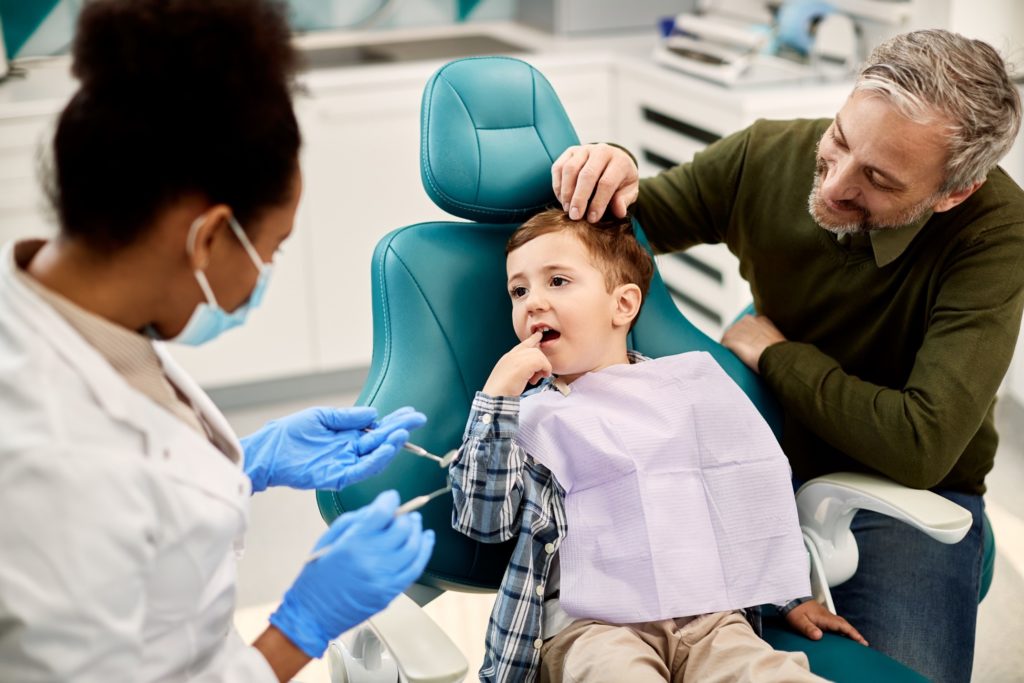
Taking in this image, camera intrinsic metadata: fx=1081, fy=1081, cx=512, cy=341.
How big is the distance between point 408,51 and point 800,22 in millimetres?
1199

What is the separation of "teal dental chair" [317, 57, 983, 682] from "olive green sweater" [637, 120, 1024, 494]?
0.09 meters

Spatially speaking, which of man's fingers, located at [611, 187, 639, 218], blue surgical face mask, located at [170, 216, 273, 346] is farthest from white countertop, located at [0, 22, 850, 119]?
blue surgical face mask, located at [170, 216, 273, 346]

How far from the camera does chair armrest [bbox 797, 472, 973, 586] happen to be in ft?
4.81

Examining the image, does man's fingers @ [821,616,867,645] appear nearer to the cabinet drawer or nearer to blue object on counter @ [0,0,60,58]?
the cabinet drawer

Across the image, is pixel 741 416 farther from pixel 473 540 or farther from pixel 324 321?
pixel 324 321

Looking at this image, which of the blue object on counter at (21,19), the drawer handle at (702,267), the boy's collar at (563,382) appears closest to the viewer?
the boy's collar at (563,382)

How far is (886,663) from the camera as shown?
4.88 ft

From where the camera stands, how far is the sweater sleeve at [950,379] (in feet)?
4.95

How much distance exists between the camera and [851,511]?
1.63 metres

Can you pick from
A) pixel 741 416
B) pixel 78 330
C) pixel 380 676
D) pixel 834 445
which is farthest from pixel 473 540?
pixel 78 330

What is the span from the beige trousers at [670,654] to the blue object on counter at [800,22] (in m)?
2.03

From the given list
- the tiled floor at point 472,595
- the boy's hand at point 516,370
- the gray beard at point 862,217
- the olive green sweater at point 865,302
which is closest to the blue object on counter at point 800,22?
the tiled floor at point 472,595

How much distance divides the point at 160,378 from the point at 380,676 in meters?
0.54

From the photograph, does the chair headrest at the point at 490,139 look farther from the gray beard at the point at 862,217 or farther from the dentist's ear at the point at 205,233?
the dentist's ear at the point at 205,233
